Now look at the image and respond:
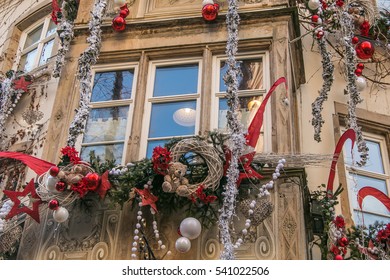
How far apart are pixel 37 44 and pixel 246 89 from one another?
5.28 metres

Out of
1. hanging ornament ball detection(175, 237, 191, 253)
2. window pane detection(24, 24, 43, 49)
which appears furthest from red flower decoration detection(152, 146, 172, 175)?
window pane detection(24, 24, 43, 49)

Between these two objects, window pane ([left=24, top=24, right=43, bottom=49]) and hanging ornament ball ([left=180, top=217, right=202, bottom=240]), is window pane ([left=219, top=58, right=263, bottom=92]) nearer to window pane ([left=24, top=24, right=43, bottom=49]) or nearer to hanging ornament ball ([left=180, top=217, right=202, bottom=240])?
hanging ornament ball ([left=180, top=217, right=202, bottom=240])

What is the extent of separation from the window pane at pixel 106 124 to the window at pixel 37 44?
300 centimetres

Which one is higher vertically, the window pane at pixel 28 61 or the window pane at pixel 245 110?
the window pane at pixel 28 61

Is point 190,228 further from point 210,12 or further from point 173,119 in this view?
point 210,12

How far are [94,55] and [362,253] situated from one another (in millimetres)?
3889

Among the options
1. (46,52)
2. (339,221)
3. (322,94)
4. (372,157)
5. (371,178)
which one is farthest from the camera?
(46,52)

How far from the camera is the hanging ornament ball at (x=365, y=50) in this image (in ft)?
28.9

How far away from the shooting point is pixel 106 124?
24.1 ft

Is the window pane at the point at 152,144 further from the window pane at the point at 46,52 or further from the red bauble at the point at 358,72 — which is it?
the window pane at the point at 46,52

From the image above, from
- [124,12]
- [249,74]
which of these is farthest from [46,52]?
[249,74]

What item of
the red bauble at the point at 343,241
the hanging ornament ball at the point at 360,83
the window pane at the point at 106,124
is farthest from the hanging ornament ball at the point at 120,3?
the red bauble at the point at 343,241
